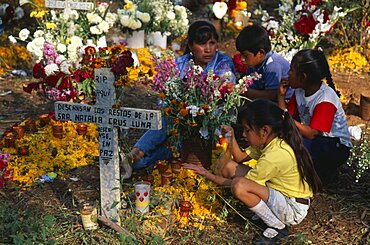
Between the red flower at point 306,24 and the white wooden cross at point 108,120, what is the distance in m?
4.25

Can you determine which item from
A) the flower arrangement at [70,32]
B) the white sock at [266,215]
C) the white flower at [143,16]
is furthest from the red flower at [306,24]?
the white sock at [266,215]

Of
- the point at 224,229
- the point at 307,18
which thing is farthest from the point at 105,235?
the point at 307,18

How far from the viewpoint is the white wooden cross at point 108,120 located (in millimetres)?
3531

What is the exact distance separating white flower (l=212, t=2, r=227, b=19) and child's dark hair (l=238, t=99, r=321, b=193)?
16.8 feet

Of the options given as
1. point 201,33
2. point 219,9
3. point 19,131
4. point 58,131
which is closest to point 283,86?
point 201,33

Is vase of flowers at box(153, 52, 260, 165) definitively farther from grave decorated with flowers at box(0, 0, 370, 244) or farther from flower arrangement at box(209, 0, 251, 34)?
flower arrangement at box(209, 0, 251, 34)

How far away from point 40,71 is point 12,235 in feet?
6.49

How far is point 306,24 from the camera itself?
729 cm

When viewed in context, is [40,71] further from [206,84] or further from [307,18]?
[307,18]

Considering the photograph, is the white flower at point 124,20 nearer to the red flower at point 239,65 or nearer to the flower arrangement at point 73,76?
the flower arrangement at point 73,76

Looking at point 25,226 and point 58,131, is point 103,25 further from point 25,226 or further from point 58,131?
point 25,226

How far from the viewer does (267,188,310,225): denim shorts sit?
371cm

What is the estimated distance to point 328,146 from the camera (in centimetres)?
435

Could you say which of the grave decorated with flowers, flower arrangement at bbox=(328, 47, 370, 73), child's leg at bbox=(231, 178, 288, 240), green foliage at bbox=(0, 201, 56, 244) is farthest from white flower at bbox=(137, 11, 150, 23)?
child's leg at bbox=(231, 178, 288, 240)
